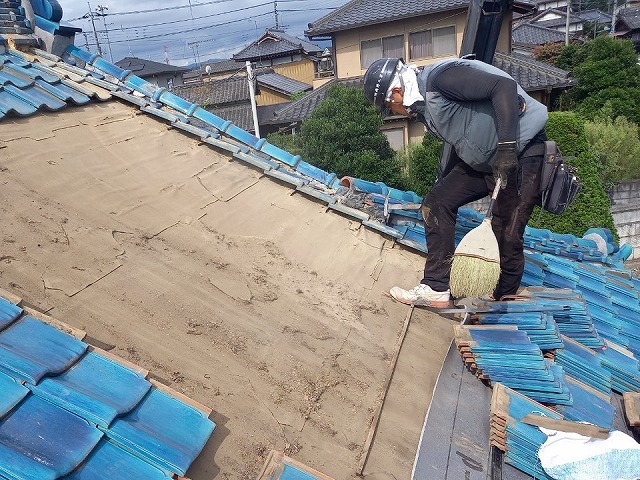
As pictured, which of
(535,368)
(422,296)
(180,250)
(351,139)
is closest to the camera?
(535,368)

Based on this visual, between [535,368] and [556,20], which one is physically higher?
[535,368]

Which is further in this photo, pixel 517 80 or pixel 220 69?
pixel 220 69

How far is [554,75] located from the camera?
18.4 m

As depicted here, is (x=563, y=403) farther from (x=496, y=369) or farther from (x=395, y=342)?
(x=395, y=342)

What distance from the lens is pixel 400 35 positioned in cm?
1953

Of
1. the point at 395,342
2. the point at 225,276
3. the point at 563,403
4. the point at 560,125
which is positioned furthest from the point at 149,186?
the point at 560,125

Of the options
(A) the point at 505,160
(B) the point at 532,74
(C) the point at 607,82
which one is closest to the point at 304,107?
(B) the point at 532,74

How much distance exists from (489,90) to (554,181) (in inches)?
33.8

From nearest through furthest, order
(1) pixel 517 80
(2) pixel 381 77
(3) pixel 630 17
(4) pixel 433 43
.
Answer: (2) pixel 381 77, (1) pixel 517 80, (4) pixel 433 43, (3) pixel 630 17

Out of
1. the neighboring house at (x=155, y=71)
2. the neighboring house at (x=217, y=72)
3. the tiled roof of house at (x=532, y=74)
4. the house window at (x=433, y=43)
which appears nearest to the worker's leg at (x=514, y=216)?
the tiled roof of house at (x=532, y=74)

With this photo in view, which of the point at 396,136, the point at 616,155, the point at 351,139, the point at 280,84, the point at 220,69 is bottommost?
the point at 220,69

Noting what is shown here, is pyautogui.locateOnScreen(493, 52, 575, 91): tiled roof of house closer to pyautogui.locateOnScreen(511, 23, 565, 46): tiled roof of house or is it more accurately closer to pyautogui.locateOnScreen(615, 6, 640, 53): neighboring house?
pyautogui.locateOnScreen(511, 23, 565, 46): tiled roof of house

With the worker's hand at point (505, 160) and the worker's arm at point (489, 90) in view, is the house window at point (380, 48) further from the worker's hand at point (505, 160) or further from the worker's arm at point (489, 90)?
the worker's hand at point (505, 160)

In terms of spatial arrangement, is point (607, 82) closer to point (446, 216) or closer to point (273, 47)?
point (446, 216)
